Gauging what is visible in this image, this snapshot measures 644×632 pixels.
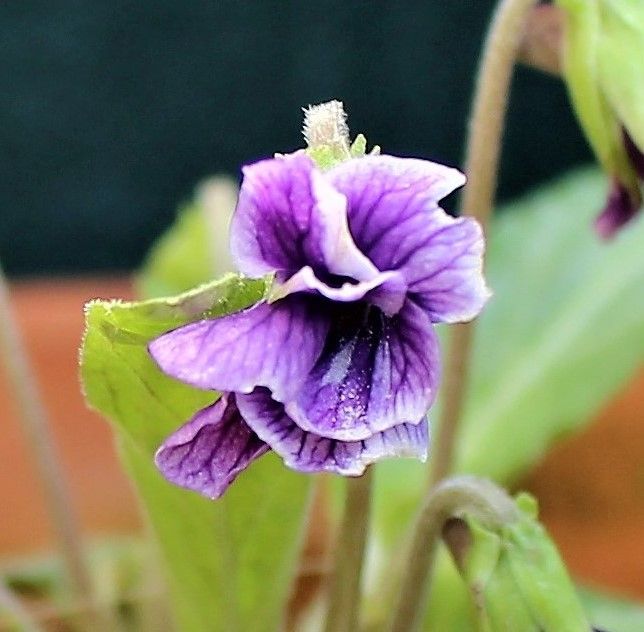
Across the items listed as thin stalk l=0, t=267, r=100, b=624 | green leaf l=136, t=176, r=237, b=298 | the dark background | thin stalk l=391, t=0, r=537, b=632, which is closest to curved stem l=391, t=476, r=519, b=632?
thin stalk l=391, t=0, r=537, b=632

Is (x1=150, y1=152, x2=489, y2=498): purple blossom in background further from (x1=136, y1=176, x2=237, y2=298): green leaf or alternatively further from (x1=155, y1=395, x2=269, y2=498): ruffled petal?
(x1=136, y1=176, x2=237, y2=298): green leaf

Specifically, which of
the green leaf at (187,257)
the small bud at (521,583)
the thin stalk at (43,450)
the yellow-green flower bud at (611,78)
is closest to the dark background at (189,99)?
the green leaf at (187,257)

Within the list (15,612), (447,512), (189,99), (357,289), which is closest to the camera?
(357,289)

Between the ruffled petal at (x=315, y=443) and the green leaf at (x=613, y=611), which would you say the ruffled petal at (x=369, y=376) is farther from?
the green leaf at (x=613, y=611)

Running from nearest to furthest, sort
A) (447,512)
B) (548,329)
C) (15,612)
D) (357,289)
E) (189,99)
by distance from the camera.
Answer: (357,289) → (447,512) → (15,612) → (548,329) → (189,99)

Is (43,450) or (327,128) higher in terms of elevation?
(327,128)

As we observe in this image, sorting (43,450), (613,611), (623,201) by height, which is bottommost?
(613,611)

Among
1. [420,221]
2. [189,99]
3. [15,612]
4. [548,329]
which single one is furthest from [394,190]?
[189,99]

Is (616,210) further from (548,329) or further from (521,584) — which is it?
(548,329)

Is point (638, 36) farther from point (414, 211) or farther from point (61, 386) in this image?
point (61, 386)
